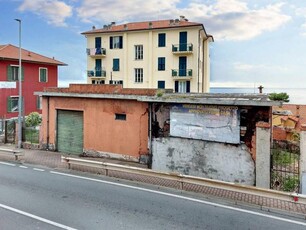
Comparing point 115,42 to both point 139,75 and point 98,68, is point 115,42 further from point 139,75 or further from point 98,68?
point 139,75

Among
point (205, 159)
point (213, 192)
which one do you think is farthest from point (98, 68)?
point (213, 192)

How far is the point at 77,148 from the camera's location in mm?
16516

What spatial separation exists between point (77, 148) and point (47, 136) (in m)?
2.44

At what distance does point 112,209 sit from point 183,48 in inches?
1380

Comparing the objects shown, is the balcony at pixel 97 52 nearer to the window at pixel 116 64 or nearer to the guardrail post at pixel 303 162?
the window at pixel 116 64

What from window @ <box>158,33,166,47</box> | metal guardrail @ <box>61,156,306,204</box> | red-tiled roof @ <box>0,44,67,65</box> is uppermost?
window @ <box>158,33,166,47</box>

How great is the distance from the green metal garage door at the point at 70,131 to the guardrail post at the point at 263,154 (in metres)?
9.82

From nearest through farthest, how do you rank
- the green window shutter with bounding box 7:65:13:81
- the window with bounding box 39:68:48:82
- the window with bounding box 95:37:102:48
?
the green window shutter with bounding box 7:65:13:81, the window with bounding box 39:68:48:82, the window with bounding box 95:37:102:48

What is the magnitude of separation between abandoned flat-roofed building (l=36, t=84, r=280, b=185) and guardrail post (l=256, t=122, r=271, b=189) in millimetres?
375

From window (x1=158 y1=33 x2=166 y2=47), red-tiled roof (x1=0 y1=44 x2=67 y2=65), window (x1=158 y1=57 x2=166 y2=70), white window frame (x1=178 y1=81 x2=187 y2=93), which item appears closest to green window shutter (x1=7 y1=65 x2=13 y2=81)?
red-tiled roof (x1=0 y1=44 x2=67 y2=65)

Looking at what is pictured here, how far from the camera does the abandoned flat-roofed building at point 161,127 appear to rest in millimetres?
11023

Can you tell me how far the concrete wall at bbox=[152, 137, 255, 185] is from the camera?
10945 millimetres

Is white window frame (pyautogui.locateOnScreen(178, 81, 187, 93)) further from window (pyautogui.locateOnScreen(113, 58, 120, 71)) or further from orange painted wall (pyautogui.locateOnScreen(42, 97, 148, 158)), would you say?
orange painted wall (pyautogui.locateOnScreen(42, 97, 148, 158))

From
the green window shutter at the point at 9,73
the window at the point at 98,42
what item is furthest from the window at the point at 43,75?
the window at the point at 98,42
